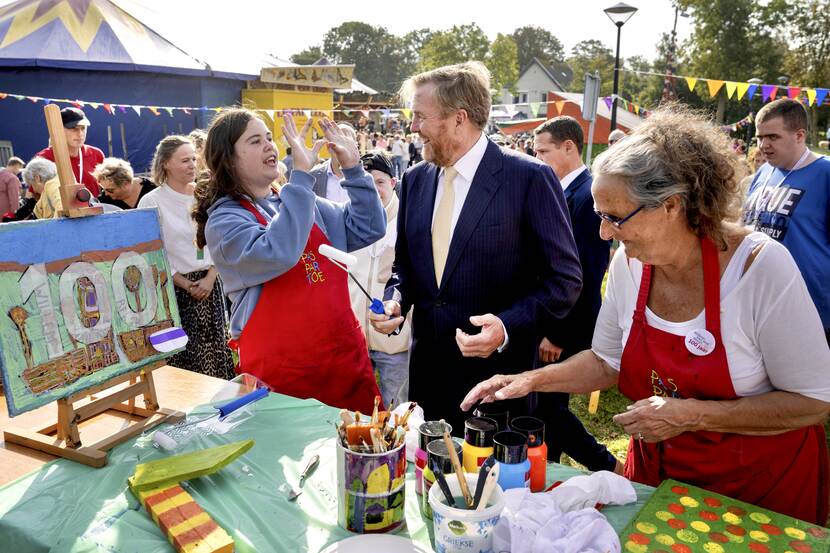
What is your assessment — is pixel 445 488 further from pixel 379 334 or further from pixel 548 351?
pixel 548 351

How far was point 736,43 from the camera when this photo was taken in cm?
3844

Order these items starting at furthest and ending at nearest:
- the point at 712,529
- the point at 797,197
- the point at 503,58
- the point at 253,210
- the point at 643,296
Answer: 1. the point at 503,58
2. the point at 797,197
3. the point at 253,210
4. the point at 643,296
5. the point at 712,529

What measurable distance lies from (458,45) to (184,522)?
42758 millimetres

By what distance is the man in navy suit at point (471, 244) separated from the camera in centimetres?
203

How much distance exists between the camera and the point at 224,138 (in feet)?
7.02

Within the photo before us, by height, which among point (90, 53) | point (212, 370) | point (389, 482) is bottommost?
point (212, 370)

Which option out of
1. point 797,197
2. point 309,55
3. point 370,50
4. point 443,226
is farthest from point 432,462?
point 370,50

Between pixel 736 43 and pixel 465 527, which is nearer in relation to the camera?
pixel 465 527

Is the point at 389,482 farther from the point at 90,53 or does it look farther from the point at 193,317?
the point at 90,53

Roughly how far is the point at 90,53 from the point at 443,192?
45.9 ft

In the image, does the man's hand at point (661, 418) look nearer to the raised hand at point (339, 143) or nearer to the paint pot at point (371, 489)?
the paint pot at point (371, 489)

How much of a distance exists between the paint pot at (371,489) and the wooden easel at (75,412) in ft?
2.58

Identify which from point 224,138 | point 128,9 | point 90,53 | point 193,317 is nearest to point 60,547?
point 224,138

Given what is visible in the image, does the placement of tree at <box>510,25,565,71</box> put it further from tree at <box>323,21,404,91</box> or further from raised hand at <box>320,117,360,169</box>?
raised hand at <box>320,117,360,169</box>
